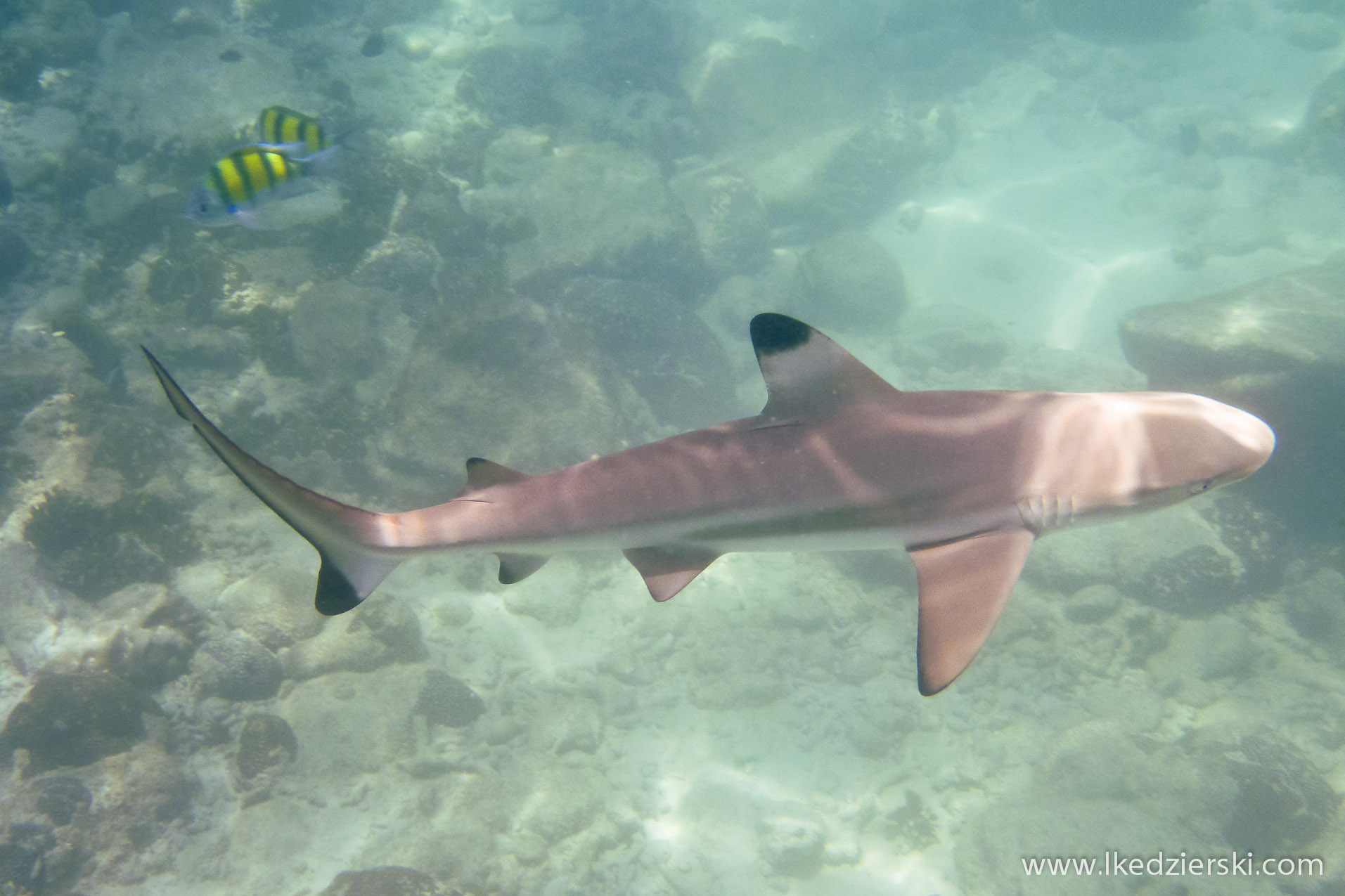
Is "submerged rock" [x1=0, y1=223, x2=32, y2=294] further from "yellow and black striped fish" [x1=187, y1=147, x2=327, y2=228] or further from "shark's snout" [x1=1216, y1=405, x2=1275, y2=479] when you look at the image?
"shark's snout" [x1=1216, y1=405, x2=1275, y2=479]

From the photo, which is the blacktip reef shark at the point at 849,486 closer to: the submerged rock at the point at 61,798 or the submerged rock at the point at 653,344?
the submerged rock at the point at 61,798

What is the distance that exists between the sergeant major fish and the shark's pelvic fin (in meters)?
5.42

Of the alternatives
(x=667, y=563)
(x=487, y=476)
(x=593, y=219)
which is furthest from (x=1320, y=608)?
(x=593, y=219)

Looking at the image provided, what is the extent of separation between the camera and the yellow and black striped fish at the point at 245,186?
5.77 metres

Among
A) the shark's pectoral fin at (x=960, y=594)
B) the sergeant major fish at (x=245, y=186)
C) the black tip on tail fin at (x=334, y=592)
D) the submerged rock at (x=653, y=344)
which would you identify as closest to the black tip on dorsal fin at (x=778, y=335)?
the shark's pectoral fin at (x=960, y=594)

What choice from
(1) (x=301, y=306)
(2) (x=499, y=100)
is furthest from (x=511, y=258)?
(2) (x=499, y=100)

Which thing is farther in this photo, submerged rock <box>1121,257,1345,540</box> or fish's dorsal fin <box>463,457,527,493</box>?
submerged rock <box>1121,257,1345,540</box>

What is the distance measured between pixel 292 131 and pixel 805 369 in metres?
7.06

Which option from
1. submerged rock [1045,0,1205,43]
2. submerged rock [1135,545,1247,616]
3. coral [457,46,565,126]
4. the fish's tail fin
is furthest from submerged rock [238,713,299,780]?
submerged rock [1045,0,1205,43]

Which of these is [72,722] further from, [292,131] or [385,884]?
[292,131]

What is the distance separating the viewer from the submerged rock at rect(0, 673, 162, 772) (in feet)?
20.2

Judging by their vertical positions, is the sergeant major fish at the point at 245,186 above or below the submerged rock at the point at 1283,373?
above

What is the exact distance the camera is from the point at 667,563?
2422mm

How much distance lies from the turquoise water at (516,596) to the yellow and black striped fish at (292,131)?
132cm
